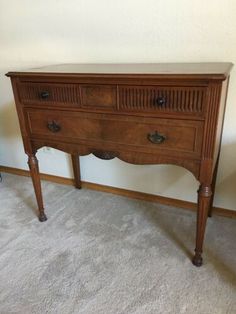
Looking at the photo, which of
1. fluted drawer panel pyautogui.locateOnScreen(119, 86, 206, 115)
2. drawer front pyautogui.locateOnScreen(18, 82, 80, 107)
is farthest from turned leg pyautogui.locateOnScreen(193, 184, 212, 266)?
drawer front pyautogui.locateOnScreen(18, 82, 80, 107)

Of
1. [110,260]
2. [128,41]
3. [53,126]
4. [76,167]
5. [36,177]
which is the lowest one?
[110,260]

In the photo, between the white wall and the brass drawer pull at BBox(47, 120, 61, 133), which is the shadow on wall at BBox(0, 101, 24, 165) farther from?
the brass drawer pull at BBox(47, 120, 61, 133)

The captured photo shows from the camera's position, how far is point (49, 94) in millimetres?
1321

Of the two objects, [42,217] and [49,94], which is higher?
[49,94]

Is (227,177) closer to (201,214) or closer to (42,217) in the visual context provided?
(201,214)

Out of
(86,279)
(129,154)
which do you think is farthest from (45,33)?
(86,279)

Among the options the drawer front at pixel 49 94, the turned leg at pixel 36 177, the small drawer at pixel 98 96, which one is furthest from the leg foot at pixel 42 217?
the small drawer at pixel 98 96

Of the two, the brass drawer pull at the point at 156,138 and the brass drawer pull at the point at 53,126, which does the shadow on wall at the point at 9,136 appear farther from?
the brass drawer pull at the point at 156,138

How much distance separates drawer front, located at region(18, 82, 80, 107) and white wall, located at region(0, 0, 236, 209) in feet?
1.59

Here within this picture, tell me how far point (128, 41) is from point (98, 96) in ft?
1.76

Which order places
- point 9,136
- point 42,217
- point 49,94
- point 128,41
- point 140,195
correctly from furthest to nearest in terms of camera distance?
1. point 9,136
2. point 140,195
3. point 42,217
4. point 128,41
5. point 49,94

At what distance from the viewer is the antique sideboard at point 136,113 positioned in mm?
1054

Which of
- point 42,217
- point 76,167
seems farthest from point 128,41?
point 42,217

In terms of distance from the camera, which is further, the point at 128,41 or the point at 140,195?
the point at 140,195
